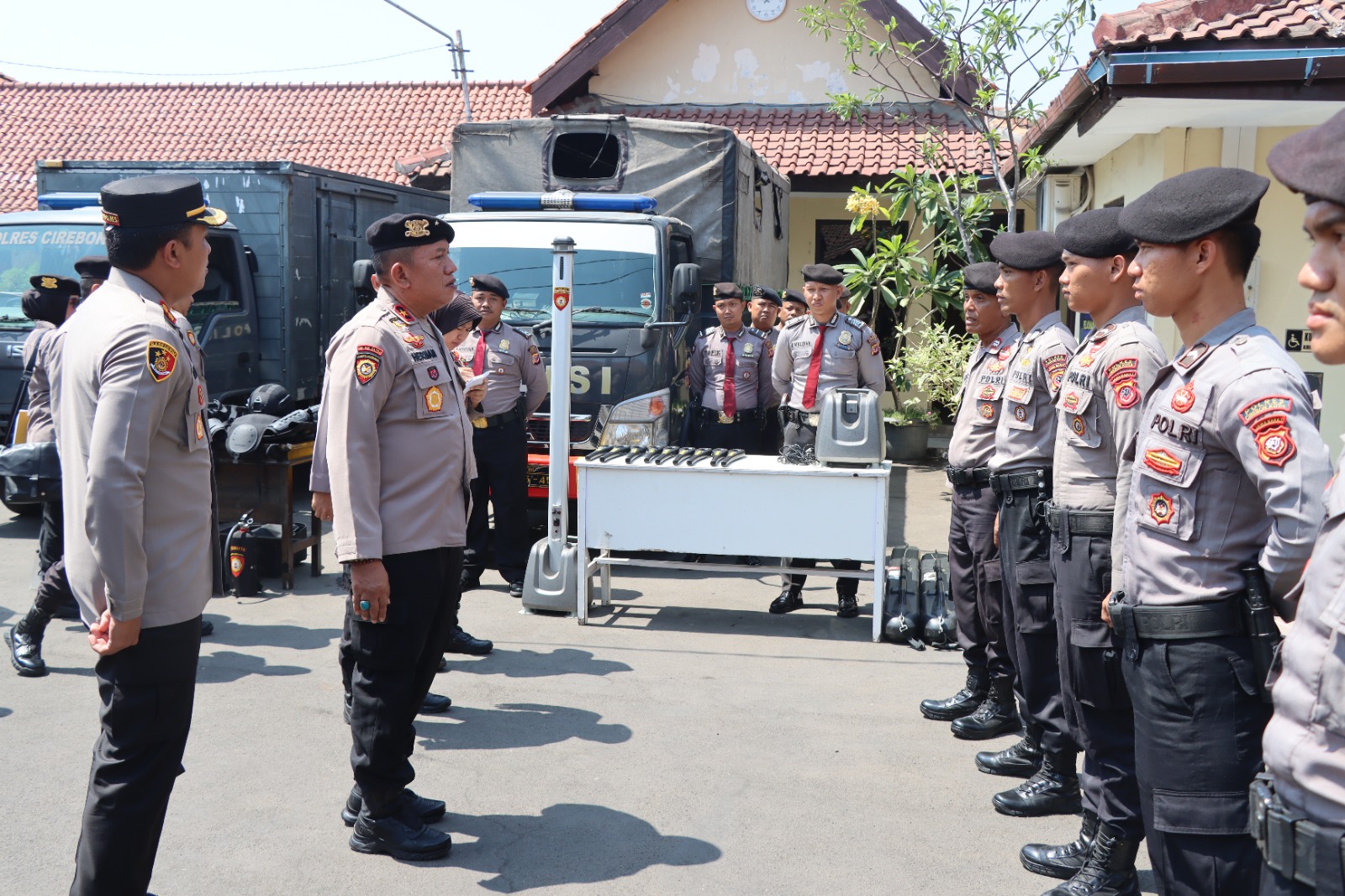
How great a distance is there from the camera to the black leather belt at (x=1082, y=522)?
3.31 m

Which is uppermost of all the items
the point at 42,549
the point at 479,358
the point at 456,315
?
the point at 456,315

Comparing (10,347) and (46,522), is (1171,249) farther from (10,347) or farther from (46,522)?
(10,347)

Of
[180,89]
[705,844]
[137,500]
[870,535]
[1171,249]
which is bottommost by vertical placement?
[705,844]

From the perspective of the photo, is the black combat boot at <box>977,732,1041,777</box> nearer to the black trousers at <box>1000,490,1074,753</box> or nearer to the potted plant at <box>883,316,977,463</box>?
the black trousers at <box>1000,490,1074,753</box>

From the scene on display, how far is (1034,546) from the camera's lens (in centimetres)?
387

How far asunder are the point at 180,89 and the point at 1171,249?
24135 millimetres

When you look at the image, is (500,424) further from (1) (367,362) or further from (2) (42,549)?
(1) (367,362)

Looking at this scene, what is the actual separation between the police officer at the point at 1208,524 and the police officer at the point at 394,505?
207 centimetres

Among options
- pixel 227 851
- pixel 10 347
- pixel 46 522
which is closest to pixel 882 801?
pixel 227 851

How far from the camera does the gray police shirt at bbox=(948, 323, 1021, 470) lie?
4.71 m

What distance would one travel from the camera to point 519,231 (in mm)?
7840

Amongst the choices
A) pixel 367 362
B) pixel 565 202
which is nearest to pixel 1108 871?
pixel 367 362

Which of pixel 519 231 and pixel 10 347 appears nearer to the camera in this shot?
pixel 519 231

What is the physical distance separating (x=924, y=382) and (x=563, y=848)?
A: 31.9 feet
